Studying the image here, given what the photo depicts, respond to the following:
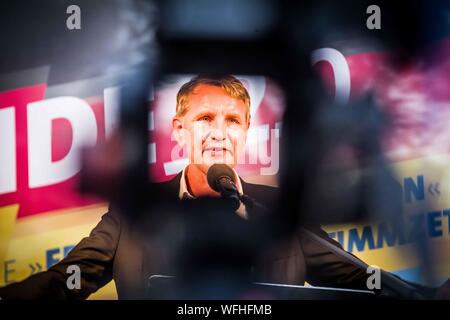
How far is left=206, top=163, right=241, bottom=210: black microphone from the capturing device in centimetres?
355

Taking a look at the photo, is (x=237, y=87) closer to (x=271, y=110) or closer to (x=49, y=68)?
(x=271, y=110)

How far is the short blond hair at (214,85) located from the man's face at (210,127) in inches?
0.7

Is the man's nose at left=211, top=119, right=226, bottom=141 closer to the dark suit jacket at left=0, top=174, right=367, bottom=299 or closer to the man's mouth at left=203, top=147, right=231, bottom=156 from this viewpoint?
the man's mouth at left=203, top=147, right=231, bottom=156

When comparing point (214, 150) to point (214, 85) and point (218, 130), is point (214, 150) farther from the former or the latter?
point (214, 85)

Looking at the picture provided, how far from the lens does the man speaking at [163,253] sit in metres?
3.48

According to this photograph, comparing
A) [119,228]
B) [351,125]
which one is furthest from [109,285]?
[351,125]

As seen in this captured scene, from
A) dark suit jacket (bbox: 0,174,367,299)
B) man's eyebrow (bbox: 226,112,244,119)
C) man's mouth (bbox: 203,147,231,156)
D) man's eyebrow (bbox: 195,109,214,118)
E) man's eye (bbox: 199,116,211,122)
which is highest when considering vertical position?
man's eyebrow (bbox: 195,109,214,118)

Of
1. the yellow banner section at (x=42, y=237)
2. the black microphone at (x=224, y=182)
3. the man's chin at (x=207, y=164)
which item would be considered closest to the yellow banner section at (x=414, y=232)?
the yellow banner section at (x=42, y=237)

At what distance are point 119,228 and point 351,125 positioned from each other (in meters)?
1.39

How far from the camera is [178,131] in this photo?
354 centimetres

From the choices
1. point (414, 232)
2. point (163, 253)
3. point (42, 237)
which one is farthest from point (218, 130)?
point (414, 232)

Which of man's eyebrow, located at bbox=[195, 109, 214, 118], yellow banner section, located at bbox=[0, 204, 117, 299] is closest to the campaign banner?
yellow banner section, located at bbox=[0, 204, 117, 299]

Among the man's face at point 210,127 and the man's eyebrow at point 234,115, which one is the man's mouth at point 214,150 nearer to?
the man's face at point 210,127
